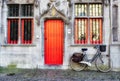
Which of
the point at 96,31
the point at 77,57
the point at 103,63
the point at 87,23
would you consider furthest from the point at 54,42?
the point at 103,63

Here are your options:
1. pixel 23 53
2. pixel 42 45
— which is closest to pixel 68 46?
pixel 42 45

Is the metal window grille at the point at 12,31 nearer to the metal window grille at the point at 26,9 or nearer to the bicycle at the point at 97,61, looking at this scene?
the metal window grille at the point at 26,9

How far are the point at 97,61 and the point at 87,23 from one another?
75.8 inches

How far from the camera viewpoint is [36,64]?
14.7 m

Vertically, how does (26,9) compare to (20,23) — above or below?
above

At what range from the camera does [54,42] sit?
583 inches

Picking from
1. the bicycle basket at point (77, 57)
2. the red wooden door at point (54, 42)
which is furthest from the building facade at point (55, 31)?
the bicycle basket at point (77, 57)

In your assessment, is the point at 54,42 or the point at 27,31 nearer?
the point at 54,42

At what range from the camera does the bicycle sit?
14375 millimetres

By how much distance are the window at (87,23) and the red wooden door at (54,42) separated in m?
0.75

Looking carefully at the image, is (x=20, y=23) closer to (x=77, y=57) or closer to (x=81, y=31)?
(x=81, y=31)

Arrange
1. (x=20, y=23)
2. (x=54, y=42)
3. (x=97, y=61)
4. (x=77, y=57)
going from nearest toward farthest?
(x=77, y=57) < (x=97, y=61) < (x=54, y=42) < (x=20, y=23)

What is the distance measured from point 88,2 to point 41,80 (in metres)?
5.20

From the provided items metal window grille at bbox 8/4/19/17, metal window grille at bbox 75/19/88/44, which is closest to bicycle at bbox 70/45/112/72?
metal window grille at bbox 75/19/88/44
